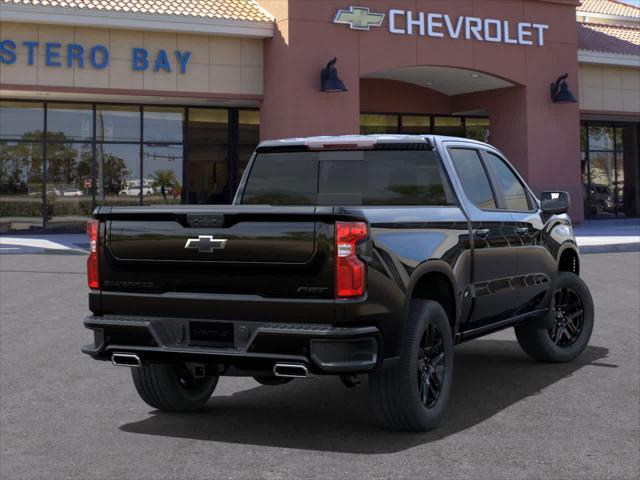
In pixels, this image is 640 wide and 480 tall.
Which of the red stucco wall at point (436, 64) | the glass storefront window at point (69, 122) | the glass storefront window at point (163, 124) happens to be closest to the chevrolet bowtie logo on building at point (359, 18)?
the red stucco wall at point (436, 64)

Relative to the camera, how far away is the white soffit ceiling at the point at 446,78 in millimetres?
29000

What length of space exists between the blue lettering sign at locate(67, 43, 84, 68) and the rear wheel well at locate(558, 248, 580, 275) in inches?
774

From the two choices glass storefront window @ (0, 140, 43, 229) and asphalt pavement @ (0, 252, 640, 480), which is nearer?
asphalt pavement @ (0, 252, 640, 480)

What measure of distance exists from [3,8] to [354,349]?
71.9ft

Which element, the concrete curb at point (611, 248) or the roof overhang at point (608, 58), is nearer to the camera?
the concrete curb at point (611, 248)

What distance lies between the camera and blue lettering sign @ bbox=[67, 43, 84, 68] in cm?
2544

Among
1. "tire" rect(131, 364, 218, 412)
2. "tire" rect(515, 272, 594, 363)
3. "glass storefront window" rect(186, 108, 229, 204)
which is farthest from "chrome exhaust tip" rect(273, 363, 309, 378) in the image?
"glass storefront window" rect(186, 108, 229, 204)

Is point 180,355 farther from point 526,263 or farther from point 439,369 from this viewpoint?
point 526,263

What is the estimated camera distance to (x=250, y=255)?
17.8ft

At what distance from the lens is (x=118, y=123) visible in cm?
2883

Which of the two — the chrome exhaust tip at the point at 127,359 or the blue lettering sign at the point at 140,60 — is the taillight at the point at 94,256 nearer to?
the chrome exhaust tip at the point at 127,359

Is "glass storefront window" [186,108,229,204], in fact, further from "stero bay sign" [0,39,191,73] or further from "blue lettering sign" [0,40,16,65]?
"blue lettering sign" [0,40,16,65]

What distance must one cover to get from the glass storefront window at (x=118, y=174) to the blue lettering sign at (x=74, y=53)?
358cm

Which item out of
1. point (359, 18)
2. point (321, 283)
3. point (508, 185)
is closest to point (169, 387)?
point (321, 283)
